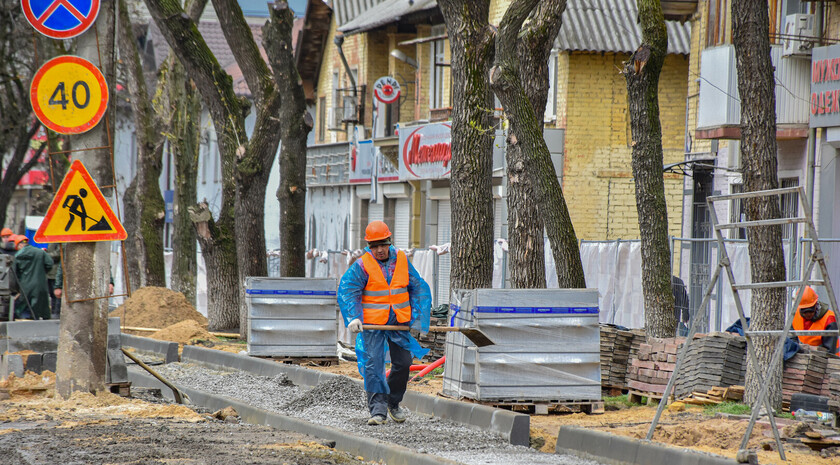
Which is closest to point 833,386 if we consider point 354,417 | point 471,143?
point 354,417

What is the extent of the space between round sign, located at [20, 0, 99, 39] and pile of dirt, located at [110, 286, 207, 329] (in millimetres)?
11666

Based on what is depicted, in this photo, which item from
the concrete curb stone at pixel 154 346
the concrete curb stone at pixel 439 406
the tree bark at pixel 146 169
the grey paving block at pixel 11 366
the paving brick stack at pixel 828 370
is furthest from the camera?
the tree bark at pixel 146 169

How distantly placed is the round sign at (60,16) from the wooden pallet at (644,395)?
6.21 m

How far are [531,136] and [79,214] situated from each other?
4851mm

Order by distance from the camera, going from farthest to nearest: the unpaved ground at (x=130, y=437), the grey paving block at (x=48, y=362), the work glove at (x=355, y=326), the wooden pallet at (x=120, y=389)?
1. the grey paving block at (x=48, y=362)
2. the wooden pallet at (x=120, y=389)
3. the work glove at (x=355, y=326)
4. the unpaved ground at (x=130, y=437)

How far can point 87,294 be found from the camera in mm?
10984

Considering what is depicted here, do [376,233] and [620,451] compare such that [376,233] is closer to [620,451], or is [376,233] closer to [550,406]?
[550,406]

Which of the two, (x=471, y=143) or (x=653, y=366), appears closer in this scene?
(x=653, y=366)

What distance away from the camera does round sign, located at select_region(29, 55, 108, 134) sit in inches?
418

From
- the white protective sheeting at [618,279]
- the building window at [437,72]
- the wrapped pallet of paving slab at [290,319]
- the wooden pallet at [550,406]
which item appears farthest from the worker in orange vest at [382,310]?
the building window at [437,72]

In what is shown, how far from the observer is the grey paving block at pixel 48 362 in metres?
12.4

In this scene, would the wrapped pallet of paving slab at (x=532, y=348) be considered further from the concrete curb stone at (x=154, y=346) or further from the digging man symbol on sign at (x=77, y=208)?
the concrete curb stone at (x=154, y=346)

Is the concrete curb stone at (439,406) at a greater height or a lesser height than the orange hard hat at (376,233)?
lesser

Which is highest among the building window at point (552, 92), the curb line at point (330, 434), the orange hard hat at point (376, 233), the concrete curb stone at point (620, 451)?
the building window at point (552, 92)
